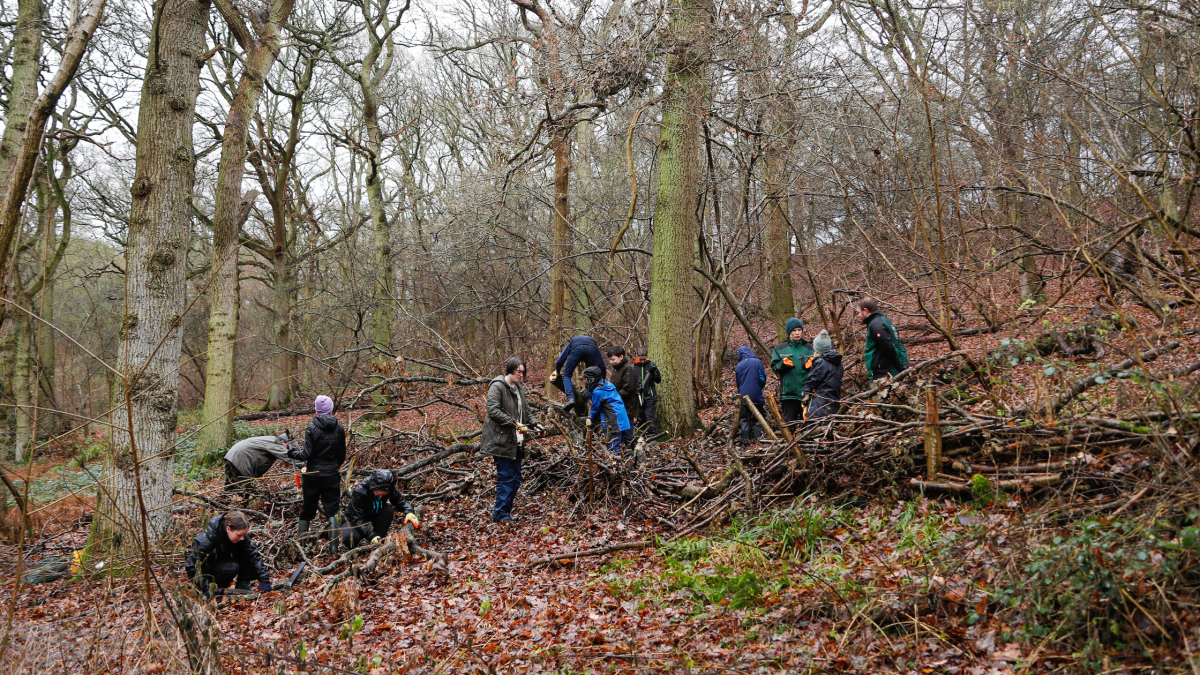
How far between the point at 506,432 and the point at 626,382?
8.66 ft

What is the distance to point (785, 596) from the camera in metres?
4.40

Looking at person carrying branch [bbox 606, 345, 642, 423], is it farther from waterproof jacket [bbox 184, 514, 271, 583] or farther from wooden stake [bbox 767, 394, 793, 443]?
waterproof jacket [bbox 184, 514, 271, 583]

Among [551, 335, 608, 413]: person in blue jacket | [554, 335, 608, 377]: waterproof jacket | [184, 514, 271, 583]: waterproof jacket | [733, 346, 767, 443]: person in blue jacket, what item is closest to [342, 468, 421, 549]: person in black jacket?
A: [184, 514, 271, 583]: waterproof jacket

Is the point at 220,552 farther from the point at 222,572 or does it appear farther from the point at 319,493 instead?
the point at 319,493

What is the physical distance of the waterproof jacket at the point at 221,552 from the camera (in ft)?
19.7

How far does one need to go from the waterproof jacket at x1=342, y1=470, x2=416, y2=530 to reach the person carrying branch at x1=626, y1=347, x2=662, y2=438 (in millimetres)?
3679

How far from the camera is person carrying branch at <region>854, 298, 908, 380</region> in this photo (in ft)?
25.1

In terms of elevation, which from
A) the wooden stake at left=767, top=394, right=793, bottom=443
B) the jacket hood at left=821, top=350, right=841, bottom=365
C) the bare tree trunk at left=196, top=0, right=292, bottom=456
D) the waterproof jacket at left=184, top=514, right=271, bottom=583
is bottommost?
the waterproof jacket at left=184, top=514, right=271, bottom=583

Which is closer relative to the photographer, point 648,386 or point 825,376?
point 825,376

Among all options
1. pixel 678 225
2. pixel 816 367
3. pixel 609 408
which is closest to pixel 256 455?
pixel 609 408

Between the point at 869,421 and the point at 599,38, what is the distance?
651 cm

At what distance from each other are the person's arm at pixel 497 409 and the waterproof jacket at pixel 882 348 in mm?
4127

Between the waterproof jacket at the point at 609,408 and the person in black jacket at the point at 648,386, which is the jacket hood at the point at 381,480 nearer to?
the waterproof jacket at the point at 609,408

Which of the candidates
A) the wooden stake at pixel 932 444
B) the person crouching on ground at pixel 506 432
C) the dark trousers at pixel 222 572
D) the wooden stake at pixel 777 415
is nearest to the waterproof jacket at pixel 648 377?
the person crouching on ground at pixel 506 432
